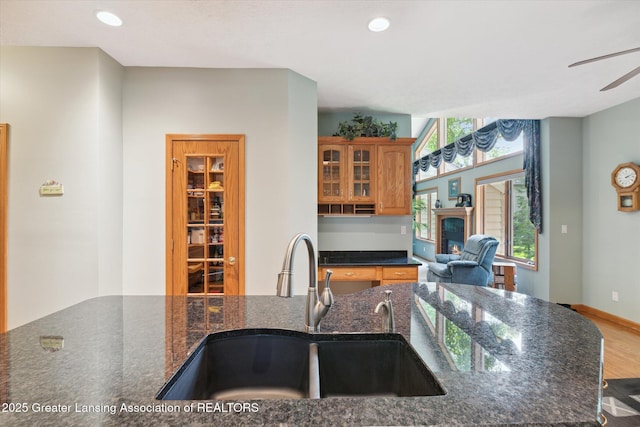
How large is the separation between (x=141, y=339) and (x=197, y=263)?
6.59 feet

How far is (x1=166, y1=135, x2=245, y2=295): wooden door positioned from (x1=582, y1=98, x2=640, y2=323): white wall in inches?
178

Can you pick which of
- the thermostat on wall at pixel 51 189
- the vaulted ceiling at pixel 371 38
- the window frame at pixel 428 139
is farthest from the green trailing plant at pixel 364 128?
the window frame at pixel 428 139

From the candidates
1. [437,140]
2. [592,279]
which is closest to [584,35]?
[592,279]

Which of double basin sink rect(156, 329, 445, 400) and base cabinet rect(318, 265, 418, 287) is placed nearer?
double basin sink rect(156, 329, 445, 400)

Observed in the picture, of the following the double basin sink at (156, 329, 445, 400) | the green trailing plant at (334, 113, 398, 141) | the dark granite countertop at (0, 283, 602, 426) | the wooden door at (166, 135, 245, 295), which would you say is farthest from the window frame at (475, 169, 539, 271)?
the double basin sink at (156, 329, 445, 400)

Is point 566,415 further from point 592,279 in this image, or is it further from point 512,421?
point 592,279

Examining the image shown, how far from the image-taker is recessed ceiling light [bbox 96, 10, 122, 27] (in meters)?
2.13

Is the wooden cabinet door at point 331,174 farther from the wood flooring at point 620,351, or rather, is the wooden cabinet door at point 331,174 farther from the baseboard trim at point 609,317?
the baseboard trim at point 609,317

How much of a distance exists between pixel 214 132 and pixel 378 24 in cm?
169

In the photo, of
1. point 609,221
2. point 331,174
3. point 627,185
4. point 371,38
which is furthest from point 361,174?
point 609,221

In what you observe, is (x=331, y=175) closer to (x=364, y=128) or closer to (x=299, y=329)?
(x=364, y=128)

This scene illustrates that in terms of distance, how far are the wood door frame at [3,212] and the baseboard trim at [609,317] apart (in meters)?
6.31

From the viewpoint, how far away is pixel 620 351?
313 centimetres

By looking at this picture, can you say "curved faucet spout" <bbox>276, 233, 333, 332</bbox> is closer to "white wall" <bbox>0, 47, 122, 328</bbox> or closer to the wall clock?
"white wall" <bbox>0, 47, 122, 328</bbox>
